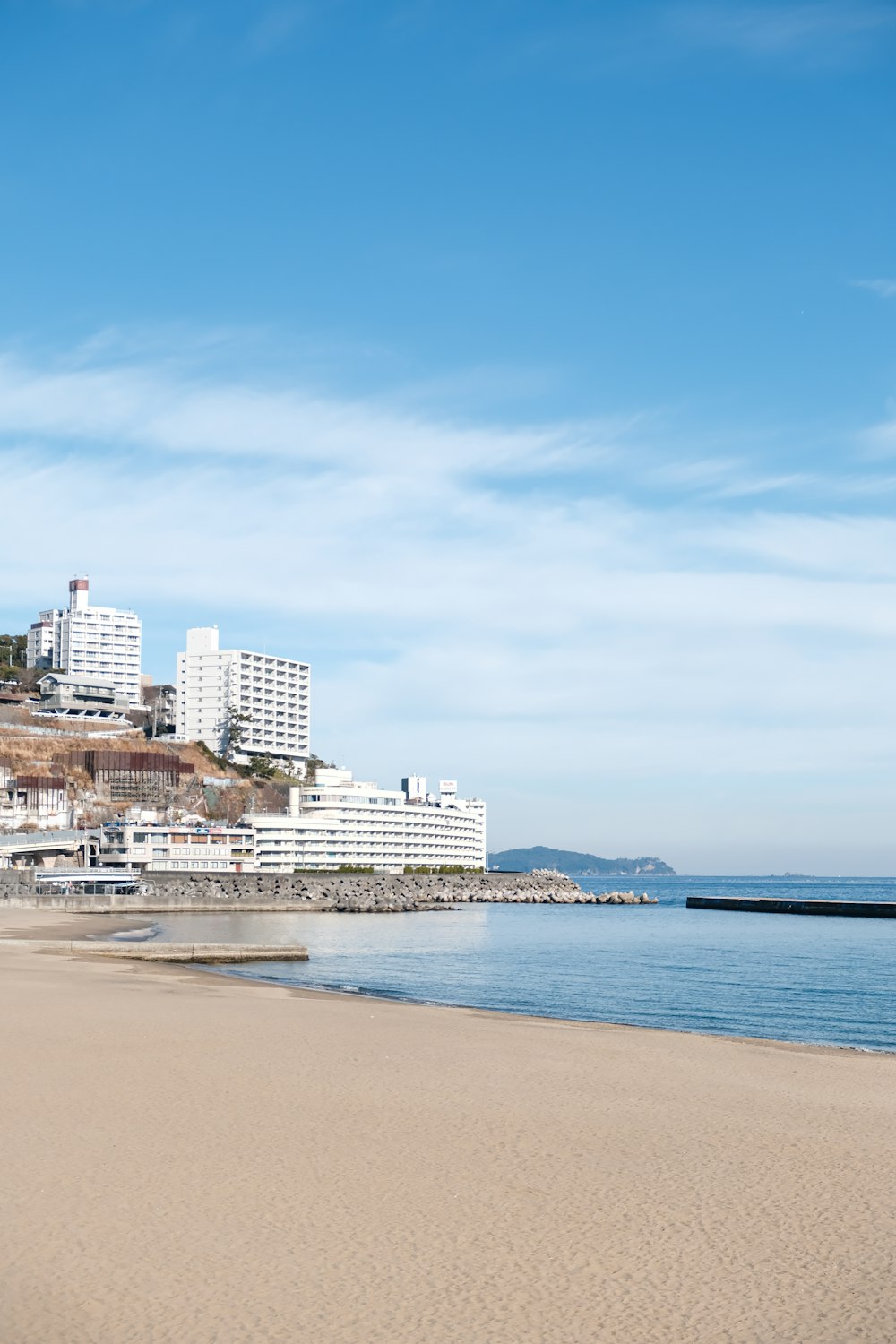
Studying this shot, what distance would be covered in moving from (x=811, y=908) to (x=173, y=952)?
308 ft

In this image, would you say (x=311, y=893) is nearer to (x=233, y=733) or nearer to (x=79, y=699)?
(x=79, y=699)

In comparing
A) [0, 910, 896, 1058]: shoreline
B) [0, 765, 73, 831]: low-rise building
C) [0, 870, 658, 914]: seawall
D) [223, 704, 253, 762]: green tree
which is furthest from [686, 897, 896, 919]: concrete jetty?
[223, 704, 253, 762]: green tree

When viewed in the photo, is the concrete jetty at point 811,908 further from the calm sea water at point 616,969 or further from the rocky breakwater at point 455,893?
the calm sea water at point 616,969

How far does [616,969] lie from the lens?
157ft

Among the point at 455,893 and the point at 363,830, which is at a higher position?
the point at 363,830

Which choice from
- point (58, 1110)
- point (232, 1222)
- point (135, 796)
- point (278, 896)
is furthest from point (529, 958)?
point (135, 796)

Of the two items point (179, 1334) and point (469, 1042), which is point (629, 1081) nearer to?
point (469, 1042)

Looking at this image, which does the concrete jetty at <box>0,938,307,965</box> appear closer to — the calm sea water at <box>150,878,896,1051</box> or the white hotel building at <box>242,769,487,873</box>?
the calm sea water at <box>150,878,896,1051</box>

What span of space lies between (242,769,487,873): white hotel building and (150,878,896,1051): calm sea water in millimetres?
39875

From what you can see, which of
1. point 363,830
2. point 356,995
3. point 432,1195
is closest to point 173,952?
point 356,995

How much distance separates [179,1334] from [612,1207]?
13.3 ft

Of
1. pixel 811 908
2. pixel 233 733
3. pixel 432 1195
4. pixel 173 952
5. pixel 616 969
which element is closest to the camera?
pixel 432 1195

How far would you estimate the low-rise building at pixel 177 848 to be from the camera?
379ft

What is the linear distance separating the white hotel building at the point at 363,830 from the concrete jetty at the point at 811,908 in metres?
35.0
